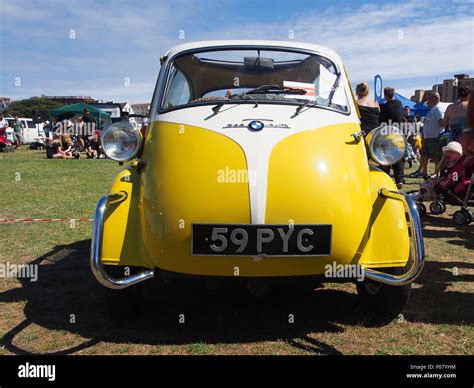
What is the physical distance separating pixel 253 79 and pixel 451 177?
3384 millimetres

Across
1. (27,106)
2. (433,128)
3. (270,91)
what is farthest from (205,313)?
(27,106)

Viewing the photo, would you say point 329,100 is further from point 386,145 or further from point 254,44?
point 254,44

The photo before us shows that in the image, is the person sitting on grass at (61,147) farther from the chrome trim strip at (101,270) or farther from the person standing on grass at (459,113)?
the chrome trim strip at (101,270)

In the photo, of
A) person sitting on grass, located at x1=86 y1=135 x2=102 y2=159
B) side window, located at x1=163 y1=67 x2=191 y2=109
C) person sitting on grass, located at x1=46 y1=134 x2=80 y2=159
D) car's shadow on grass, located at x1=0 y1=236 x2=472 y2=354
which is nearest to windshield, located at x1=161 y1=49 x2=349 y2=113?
side window, located at x1=163 y1=67 x2=191 y2=109

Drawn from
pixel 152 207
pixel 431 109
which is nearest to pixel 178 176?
pixel 152 207

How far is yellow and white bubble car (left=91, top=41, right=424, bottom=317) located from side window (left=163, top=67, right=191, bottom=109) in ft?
0.27

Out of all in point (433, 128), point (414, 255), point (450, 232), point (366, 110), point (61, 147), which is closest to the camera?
point (414, 255)

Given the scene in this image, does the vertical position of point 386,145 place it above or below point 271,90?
below

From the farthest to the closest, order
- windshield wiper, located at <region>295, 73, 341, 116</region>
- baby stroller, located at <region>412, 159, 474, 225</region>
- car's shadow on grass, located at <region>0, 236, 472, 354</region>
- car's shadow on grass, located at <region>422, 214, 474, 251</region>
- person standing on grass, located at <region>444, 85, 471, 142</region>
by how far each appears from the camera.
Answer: person standing on grass, located at <region>444, 85, 471, 142</region>
baby stroller, located at <region>412, 159, 474, 225</region>
car's shadow on grass, located at <region>422, 214, 474, 251</region>
windshield wiper, located at <region>295, 73, 341, 116</region>
car's shadow on grass, located at <region>0, 236, 472, 354</region>

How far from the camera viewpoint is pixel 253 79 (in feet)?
14.8

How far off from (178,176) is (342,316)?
61.8 inches

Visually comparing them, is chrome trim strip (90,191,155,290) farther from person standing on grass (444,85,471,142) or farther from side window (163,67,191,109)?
person standing on grass (444,85,471,142)

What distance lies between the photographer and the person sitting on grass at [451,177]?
20.4 feet

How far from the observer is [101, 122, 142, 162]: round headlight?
3.43m
